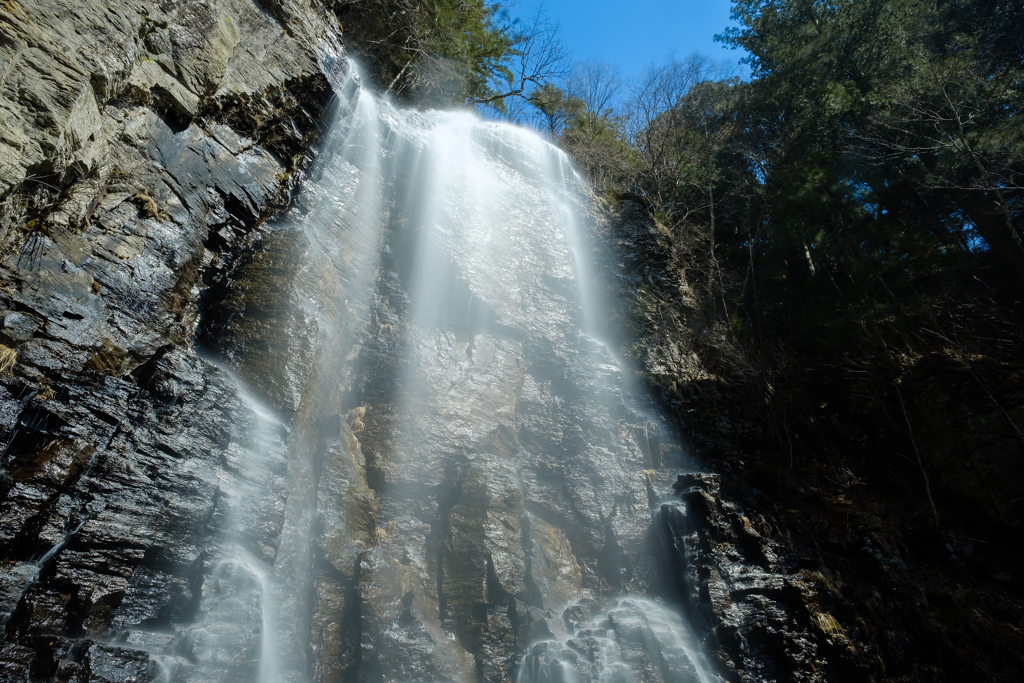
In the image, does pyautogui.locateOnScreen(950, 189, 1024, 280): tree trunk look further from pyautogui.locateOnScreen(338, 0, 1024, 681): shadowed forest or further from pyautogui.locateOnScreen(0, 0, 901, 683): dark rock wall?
pyautogui.locateOnScreen(0, 0, 901, 683): dark rock wall

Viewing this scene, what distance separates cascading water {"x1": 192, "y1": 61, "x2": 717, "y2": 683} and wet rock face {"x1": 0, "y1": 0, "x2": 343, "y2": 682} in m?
0.15

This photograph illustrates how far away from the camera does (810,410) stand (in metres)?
10.7

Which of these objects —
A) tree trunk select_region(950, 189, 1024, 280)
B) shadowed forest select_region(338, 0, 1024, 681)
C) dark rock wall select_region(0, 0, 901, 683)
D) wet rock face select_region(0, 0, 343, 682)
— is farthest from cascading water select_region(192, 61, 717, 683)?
tree trunk select_region(950, 189, 1024, 280)

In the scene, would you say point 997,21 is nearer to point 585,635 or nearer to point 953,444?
point 953,444

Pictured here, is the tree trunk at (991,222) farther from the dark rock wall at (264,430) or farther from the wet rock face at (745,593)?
the wet rock face at (745,593)

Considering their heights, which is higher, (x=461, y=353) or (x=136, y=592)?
(x=461, y=353)

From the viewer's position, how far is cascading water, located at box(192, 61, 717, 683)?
216 inches

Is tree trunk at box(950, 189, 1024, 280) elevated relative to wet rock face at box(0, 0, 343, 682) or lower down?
elevated

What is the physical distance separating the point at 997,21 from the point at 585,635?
1473cm

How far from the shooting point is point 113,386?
5.12 metres

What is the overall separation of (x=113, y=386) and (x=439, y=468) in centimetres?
372

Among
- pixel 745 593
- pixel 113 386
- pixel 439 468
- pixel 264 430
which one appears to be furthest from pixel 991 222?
pixel 113 386

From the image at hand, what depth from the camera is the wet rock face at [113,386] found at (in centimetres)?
428

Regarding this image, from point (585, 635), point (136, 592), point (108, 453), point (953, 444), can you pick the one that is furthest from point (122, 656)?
point (953, 444)
